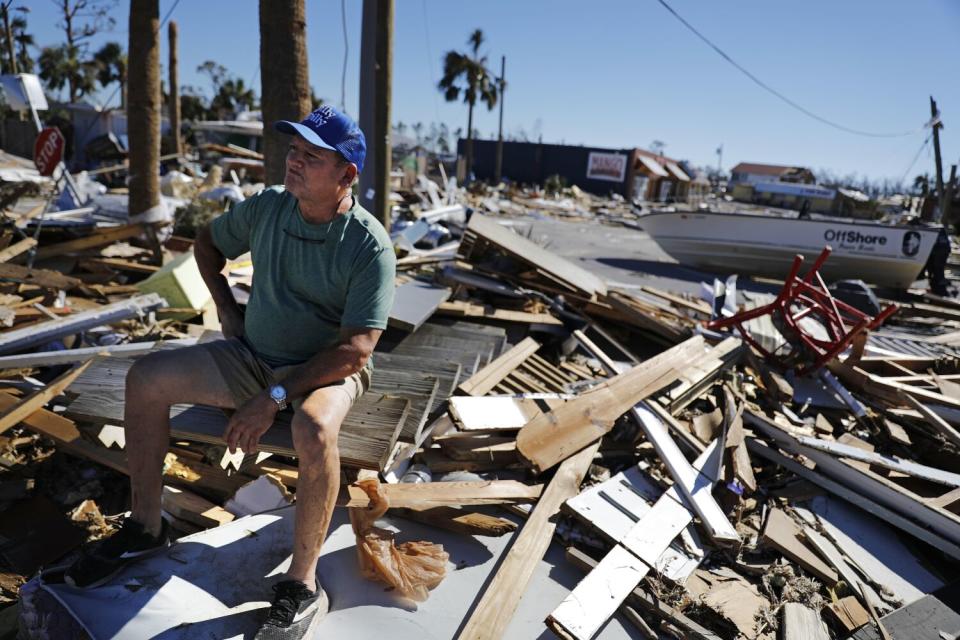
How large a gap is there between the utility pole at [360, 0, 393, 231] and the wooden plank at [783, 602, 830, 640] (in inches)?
229

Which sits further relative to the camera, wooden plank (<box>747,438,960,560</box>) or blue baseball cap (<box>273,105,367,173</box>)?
wooden plank (<box>747,438,960,560</box>)

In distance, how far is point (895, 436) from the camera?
4.62 metres

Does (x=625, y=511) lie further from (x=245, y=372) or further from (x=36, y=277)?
(x=36, y=277)

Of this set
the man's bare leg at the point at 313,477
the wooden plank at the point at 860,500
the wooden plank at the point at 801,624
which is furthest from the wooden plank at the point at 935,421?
the man's bare leg at the point at 313,477

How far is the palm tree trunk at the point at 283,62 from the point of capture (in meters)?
5.34

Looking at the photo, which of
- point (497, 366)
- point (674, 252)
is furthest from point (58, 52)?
point (497, 366)

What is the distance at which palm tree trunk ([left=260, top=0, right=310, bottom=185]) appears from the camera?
5344 mm

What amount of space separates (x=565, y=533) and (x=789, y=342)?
12.6ft

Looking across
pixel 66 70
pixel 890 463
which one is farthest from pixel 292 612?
pixel 66 70

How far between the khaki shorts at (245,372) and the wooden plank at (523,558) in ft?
3.50

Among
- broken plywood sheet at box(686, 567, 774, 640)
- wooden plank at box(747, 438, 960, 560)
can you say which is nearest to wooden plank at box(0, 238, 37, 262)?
broken plywood sheet at box(686, 567, 774, 640)

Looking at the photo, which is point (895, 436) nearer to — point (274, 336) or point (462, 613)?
point (462, 613)

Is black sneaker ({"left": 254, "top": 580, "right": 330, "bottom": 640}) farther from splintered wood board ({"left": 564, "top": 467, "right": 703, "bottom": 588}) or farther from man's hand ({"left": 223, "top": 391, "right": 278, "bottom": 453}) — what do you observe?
splintered wood board ({"left": 564, "top": 467, "right": 703, "bottom": 588})

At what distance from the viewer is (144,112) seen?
8.48 m
